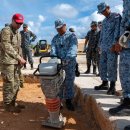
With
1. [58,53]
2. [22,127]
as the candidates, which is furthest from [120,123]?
[58,53]

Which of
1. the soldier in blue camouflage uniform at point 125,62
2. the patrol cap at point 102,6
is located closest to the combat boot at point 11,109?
the patrol cap at point 102,6

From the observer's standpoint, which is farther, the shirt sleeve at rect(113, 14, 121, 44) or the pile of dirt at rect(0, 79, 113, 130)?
the shirt sleeve at rect(113, 14, 121, 44)

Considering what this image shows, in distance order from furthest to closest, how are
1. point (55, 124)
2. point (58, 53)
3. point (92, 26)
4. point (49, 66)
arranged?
point (92, 26), point (58, 53), point (55, 124), point (49, 66)

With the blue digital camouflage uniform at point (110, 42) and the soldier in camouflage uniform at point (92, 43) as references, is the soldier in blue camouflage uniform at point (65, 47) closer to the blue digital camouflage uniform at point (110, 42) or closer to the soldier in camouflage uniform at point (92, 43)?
the blue digital camouflage uniform at point (110, 42)

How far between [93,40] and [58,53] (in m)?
5.42

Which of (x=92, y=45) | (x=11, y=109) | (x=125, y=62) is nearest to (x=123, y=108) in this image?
(x=125, y=62)

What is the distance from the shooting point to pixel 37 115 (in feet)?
25.0

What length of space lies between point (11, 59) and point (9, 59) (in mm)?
43

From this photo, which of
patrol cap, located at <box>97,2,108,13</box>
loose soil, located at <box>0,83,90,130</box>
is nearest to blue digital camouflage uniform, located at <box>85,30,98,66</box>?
loose soil, located at <box>0,83,90,130</box>

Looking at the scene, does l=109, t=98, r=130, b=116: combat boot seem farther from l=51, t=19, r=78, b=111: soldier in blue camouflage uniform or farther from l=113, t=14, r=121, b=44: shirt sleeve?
l=51, t=19, r=78, b=111: soldier in blue camouflage uniform

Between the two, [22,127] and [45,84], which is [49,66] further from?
[22,127]

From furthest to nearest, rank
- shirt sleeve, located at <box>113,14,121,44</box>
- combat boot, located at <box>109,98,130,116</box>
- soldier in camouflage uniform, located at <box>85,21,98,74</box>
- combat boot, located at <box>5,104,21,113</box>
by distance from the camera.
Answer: soldier in camouflage uniform, located at <box>85,21,98,74</box>, combat boot, located at <box>5,104,21,113</box>, shirt sleeve, located at <box>113,14,121,44</box>, combat boot, located at <box>109,98,130,116</box>

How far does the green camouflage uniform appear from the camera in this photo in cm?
738

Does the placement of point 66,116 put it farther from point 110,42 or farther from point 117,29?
point 117,29
